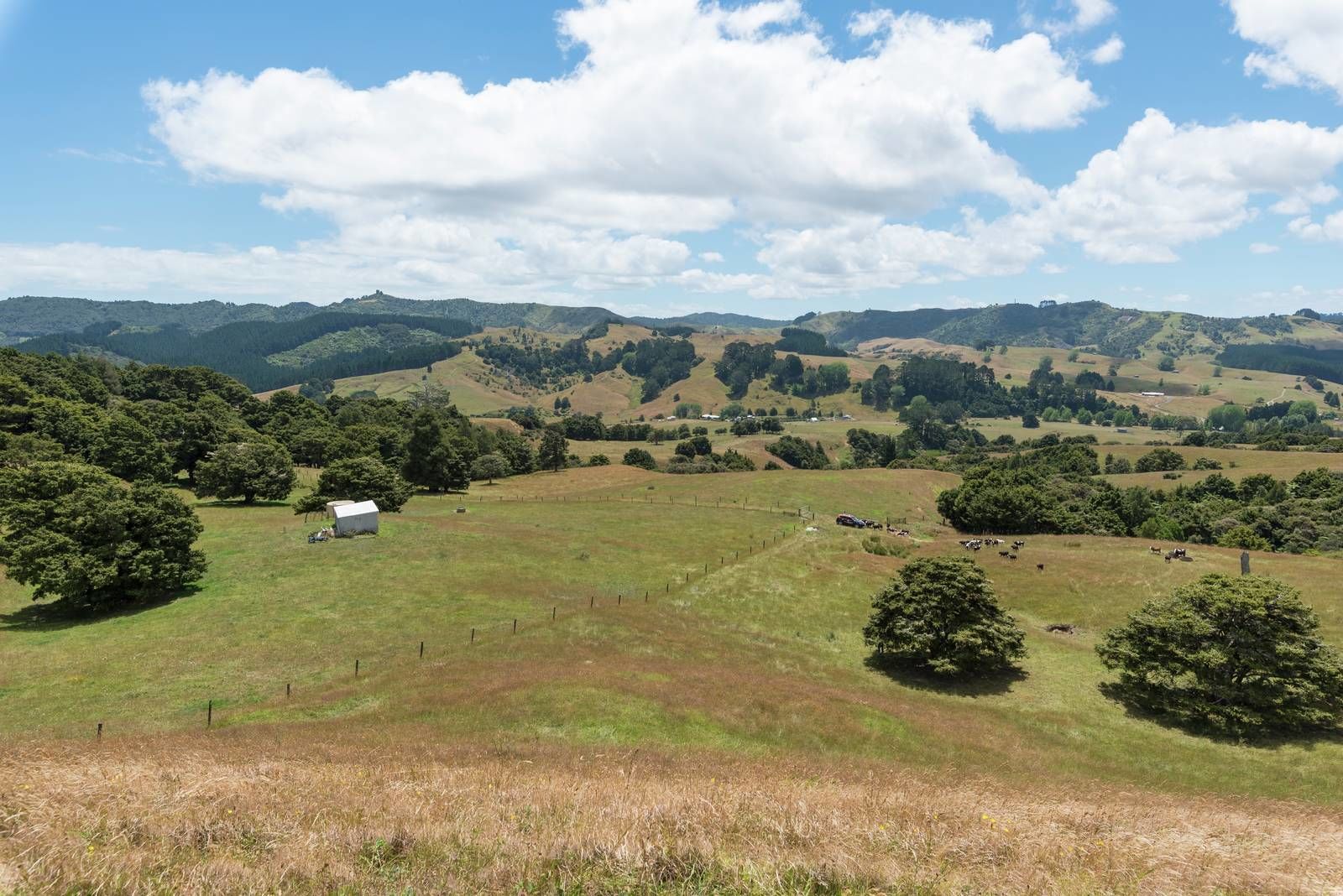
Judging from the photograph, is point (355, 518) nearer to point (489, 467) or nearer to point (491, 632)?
point (491, 632)

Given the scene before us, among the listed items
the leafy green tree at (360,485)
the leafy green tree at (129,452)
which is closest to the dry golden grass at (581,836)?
the leafy green tree at (360,485)

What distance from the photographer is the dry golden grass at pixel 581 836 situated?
10961mm

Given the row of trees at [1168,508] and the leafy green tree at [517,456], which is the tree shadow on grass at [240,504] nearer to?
the leafy green tree at [517,456]

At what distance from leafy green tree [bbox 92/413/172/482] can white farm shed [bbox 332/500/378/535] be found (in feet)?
157

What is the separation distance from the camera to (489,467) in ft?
447

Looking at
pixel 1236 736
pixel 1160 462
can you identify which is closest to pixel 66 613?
pixel 1236 736

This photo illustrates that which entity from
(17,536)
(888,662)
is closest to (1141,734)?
(888,662)

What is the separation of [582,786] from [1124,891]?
1178cm

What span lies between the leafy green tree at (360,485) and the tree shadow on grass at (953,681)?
231 feet

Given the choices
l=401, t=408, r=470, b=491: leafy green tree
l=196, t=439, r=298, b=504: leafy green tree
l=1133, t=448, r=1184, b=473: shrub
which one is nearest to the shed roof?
l=196, t=439, r=298, b=504: leafy green tree

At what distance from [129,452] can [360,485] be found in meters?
39.9

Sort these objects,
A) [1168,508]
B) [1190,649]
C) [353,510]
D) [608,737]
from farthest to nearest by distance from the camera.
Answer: [1168,508] < [353,510] < [1190,649] < [608,737]

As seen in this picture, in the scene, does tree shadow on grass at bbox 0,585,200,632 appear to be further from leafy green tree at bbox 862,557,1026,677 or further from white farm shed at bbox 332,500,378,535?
leafy green tree at bbox 862,557,1026,677

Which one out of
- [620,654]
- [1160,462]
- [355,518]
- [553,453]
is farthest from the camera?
[1160,462]
